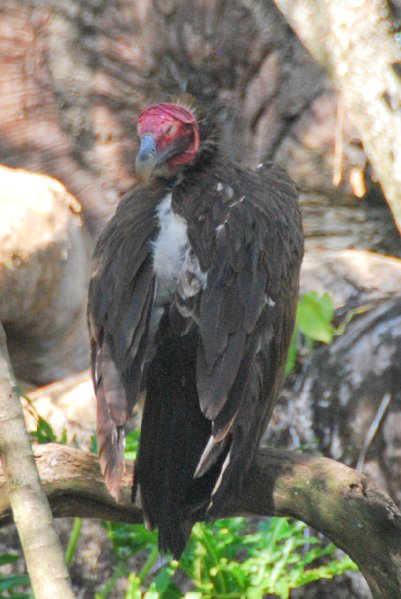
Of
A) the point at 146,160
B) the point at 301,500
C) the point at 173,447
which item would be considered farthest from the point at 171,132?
the point at 301,500

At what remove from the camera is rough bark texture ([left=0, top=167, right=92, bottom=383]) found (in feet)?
16.8

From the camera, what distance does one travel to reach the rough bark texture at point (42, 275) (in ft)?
16.8

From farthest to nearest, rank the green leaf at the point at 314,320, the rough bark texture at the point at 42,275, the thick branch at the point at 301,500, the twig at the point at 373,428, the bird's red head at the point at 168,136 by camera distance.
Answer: the rough bark texture at the point at 42,275
the green leaf at the point at 314,320
the twig at the point at 373,428
the bird's red head at the point at 168,136
the thick branch at the point at 301,500

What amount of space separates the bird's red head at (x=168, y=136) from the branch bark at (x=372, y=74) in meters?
0.70

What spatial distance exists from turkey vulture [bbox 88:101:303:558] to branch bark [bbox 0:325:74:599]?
0.54 meters

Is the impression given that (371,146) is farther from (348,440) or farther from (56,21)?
(56,21)

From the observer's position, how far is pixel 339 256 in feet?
17.3

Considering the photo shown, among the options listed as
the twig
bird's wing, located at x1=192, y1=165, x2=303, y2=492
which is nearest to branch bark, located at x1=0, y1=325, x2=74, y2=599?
bird's wing, located at x1=192, y1=165, x2=303, y2=492

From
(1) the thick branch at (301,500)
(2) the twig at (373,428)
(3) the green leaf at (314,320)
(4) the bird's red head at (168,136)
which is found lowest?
(2) the twig at (373,428)

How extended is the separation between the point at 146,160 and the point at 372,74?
76 centimetres

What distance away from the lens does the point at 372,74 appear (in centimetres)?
268

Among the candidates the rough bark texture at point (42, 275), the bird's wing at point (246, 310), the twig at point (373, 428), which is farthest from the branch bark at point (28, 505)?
the rough bark texture at point (42, 275)

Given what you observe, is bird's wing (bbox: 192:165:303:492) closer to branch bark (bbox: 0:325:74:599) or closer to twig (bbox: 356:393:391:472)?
branch bark (bbox: 0:325:74:599)

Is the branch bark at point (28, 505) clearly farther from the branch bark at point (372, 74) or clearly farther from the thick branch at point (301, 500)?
the branch bark at point (372, 74)
